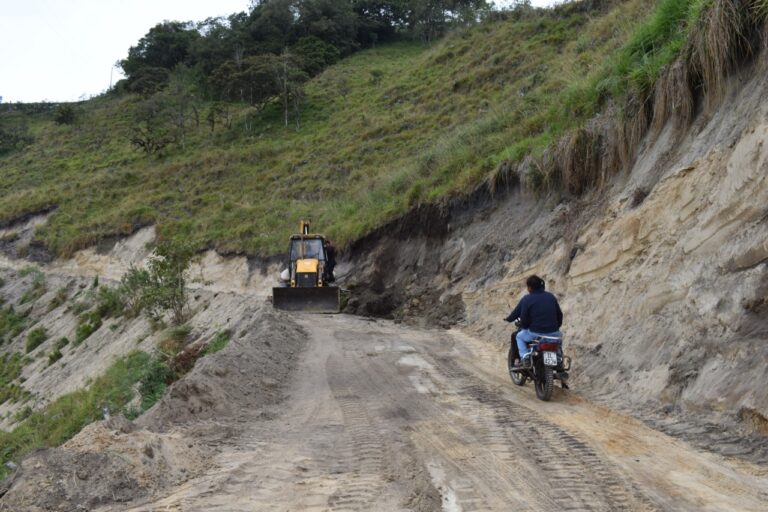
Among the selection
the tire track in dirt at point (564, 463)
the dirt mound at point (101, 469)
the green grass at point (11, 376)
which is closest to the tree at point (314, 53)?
the green grass at point (11, 376)

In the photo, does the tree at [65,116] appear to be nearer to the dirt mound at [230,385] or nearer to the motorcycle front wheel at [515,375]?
the dirt mound at [230,385]

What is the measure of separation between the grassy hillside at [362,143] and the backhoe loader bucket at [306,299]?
4.67m

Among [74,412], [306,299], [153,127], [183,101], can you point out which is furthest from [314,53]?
[74,412]

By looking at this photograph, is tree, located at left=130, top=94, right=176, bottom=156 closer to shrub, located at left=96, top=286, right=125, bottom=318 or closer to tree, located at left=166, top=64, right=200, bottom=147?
tree, located at left=166, top=64, right=200, bottom=147

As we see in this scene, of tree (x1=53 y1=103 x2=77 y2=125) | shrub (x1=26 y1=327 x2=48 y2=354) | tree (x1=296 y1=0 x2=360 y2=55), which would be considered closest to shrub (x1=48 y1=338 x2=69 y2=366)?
shrub (x1=26 y1=327 x2=48 y2=354)

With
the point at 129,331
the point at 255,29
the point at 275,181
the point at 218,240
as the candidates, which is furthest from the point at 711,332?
the point at 255,29

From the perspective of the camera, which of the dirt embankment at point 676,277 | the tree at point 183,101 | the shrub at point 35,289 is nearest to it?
the dirt embankment at point 676,277

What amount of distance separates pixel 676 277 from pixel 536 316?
194cm

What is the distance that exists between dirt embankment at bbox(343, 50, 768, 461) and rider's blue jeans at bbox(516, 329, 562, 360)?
1.04 meters

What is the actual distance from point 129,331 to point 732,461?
25456 mm

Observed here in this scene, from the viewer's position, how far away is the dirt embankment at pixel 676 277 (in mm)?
6891

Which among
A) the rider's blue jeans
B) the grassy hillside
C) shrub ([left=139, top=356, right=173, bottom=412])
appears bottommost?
shrub ([left=139, top=356, right=173, bottom=412])

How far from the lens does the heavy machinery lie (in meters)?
20.2

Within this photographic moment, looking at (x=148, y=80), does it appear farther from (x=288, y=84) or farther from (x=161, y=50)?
(x=288, y=84)
